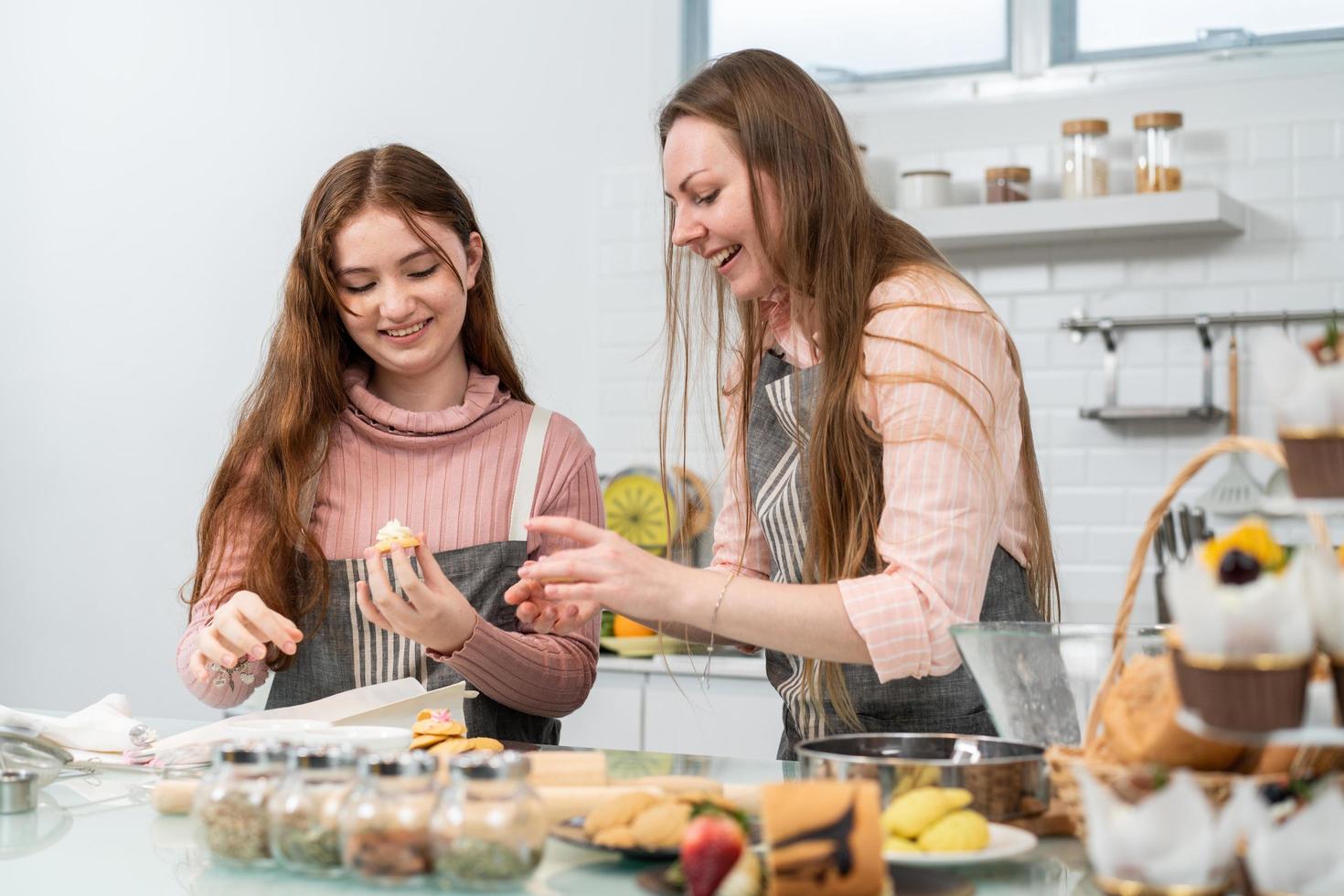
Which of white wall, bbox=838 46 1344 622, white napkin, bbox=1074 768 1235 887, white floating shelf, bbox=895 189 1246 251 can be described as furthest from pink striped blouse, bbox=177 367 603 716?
white wall, bbox=838 46 1344 622

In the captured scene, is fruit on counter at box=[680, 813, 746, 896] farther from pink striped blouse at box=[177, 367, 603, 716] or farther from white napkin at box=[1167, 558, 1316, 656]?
pink striped blouse at box=[177, 367, 603, 716]

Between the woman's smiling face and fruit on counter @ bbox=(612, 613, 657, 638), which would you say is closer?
the woman's smiling face

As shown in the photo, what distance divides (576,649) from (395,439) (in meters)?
0.43

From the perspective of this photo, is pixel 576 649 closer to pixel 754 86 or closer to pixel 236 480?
pixel 236 480

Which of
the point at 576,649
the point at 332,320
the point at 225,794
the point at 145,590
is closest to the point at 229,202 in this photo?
the point at 145,590

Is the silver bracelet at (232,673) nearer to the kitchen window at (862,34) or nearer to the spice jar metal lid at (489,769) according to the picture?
the spice jar metal lid at (489,769)

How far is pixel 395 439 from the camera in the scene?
7.27ft

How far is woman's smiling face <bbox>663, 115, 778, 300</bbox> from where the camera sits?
1827 mm

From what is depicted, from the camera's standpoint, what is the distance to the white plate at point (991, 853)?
1082 mm

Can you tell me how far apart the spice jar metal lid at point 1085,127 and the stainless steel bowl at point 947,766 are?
111 inches

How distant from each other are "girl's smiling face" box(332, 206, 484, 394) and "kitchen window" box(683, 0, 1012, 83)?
8.02 ft

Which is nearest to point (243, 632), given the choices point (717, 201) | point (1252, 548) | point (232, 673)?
point (232, 673)

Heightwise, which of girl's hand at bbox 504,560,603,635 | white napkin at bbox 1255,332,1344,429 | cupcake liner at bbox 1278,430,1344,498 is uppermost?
white napkin at bbox 1255,332,1344,429

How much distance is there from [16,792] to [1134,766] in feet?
3.35
